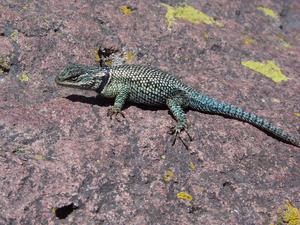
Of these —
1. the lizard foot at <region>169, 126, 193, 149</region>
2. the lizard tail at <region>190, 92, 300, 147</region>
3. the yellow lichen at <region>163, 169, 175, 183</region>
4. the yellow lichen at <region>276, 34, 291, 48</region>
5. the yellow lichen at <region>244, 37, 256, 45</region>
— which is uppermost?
the yellow lichen at <region>244, 37, 256, 45</region>

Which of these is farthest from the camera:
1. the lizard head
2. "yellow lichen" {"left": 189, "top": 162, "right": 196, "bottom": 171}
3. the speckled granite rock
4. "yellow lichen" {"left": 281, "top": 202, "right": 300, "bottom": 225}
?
the lizard head

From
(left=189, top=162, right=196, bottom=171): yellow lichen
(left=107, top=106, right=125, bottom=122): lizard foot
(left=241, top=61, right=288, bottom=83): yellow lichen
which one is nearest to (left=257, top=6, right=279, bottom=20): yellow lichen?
(left=241, top=61, right=288, bottom=83): yellow lichen

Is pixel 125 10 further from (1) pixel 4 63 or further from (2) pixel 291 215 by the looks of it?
(2) pixel 291 215

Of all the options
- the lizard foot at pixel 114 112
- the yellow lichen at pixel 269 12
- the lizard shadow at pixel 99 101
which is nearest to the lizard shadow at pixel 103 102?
the lizard shadow at pixel 99 101

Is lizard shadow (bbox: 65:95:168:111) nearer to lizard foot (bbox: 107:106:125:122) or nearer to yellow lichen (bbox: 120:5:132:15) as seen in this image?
lizard foot (bbox: 107:106:125:122)

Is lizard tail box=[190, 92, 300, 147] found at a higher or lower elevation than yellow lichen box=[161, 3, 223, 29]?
lower

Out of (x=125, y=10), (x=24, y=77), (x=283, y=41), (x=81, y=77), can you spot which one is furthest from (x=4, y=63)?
(x=283, y=41)
